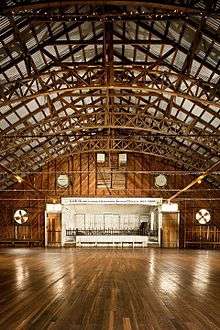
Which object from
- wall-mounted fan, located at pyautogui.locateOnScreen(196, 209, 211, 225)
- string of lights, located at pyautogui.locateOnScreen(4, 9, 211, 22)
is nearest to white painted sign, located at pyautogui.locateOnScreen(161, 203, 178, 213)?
wall-mounted fan, located at pyautogui.locateOnScreen(196, 209, 211, 225)

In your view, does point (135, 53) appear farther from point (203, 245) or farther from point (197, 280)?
point (203, 245)

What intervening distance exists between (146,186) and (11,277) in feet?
71.6

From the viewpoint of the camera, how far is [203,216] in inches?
1328

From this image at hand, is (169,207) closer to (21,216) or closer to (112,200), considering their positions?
(112,200)

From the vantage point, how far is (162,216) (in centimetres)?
3366

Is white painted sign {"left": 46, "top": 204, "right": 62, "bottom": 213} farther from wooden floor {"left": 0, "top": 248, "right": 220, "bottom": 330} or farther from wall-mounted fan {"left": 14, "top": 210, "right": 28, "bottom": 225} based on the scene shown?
wooden floor {"left": 0, "top": 248, "right": 220, "bottom": 330}

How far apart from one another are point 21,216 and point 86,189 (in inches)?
197

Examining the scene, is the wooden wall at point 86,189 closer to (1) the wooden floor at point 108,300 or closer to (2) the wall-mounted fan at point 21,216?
(2) the wall-mounted fan at point 21,216

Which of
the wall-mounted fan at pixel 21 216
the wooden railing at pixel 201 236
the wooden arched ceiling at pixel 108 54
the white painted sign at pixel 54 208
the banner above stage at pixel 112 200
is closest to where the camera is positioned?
the wooden arched ceiling at pixel 108 54

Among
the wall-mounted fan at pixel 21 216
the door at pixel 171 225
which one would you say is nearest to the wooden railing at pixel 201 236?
the door at pixel 171 225

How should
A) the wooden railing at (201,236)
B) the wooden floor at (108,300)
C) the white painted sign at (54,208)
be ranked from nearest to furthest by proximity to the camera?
the wooden floor at (108,300) < the white painted sign at (54,208) < the wooden railing at (201,236)

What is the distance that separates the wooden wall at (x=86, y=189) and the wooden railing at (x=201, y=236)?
187 millimetres

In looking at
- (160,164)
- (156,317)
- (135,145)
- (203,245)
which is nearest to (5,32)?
(156,317)

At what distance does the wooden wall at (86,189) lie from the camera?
33500 millimetres
